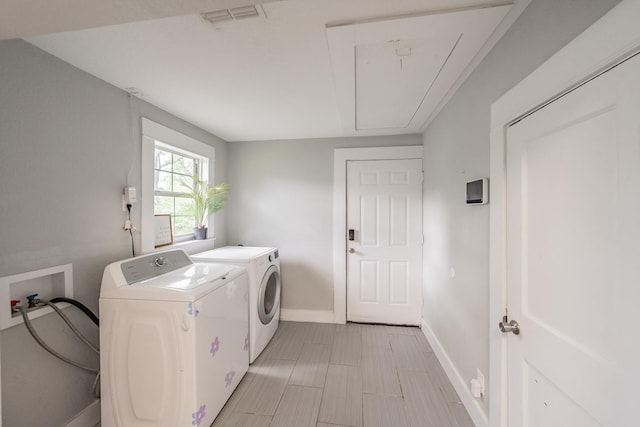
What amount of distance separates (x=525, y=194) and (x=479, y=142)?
1.68 feet

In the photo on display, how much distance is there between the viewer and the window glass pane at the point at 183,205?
238 cm

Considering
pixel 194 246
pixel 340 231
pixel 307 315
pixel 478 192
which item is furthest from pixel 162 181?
pixel 478 192

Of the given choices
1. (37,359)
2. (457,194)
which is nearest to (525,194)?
(457,194)

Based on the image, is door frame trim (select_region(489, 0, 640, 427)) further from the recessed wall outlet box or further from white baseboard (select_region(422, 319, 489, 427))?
the recessed wall outlet box

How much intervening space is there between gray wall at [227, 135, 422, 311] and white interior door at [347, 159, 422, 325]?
0.93 feet

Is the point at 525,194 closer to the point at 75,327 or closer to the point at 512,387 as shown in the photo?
the point at 512,387

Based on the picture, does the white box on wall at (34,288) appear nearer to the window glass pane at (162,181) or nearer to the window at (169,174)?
the window at (169,174)

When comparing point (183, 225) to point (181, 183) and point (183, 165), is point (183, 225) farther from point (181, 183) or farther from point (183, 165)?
point (183, 165)

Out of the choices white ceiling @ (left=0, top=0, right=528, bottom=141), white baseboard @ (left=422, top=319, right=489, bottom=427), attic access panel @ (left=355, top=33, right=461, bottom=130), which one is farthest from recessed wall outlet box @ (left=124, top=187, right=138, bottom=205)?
white baseboard @ (left=422, top=319, right=489, bottom=427)

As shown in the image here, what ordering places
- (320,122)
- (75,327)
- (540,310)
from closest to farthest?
(540,310), (75,327), (320,122)

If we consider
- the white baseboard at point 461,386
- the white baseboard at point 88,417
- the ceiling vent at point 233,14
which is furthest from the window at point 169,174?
the white baseboard at point 461,386

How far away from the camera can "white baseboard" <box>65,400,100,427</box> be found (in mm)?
1380

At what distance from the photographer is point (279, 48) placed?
1.26 m

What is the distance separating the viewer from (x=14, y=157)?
116 centimetres
